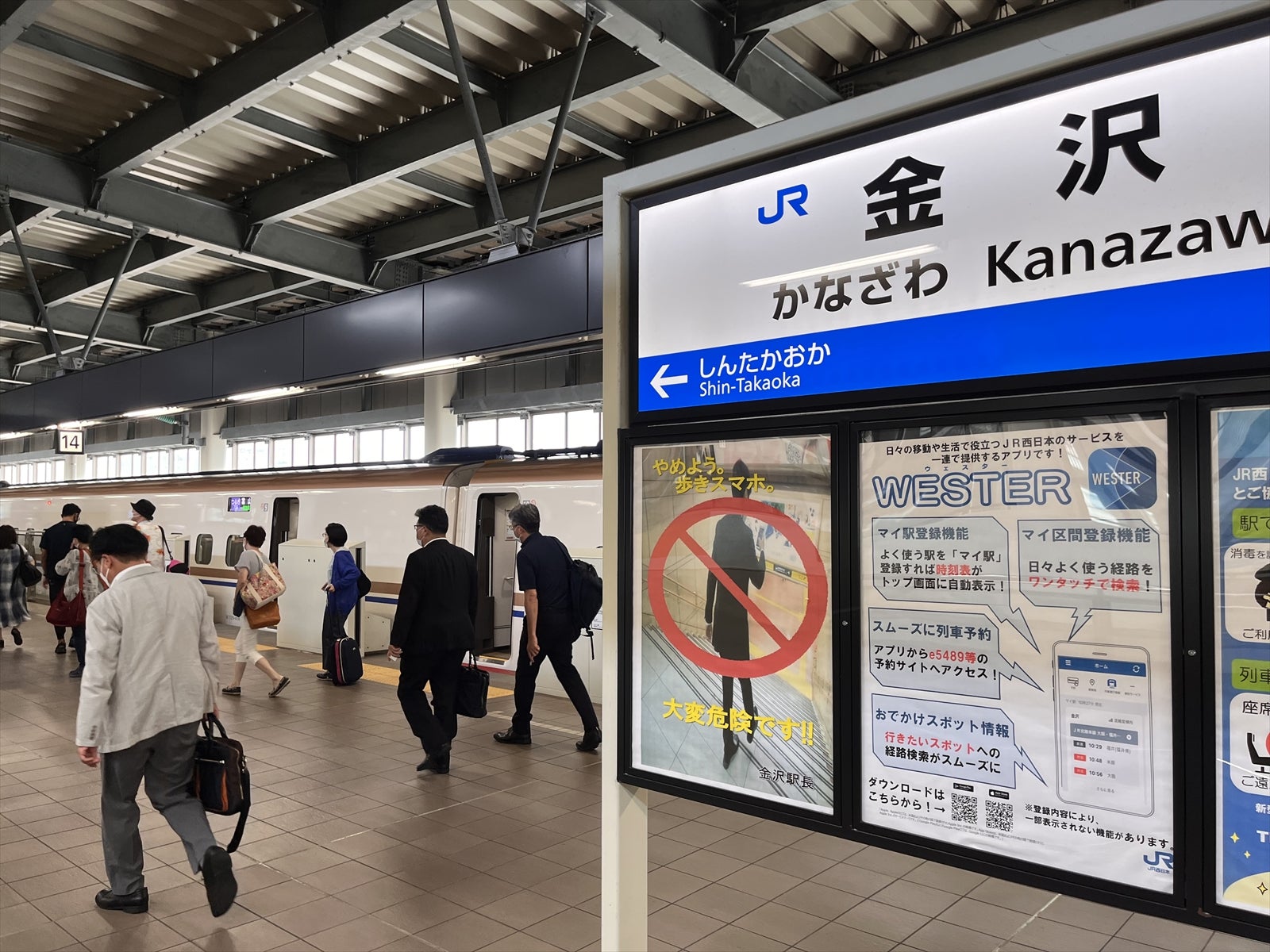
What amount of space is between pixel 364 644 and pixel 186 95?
6.59m

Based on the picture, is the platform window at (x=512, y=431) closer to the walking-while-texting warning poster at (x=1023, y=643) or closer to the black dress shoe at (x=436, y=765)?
the black dress shoe at (x=436, y=765)

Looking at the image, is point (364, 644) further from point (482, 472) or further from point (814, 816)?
point (814, 816)

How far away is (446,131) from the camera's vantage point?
22.1 ft

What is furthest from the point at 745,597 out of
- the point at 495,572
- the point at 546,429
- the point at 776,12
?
the point at 546,429

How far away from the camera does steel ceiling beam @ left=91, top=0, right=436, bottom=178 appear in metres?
5.16

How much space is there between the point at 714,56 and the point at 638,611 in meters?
3.90

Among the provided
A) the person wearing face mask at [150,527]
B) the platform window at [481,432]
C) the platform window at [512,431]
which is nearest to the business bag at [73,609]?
the person wearing face mask at [150,527]

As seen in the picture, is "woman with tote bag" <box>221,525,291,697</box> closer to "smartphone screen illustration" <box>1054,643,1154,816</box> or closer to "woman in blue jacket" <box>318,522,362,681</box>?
"woman in blue jacket" <box>318,522,362,681</box>

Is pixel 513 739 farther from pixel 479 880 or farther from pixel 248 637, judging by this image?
pixel 248 637

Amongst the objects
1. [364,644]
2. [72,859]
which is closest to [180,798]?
[72,859]

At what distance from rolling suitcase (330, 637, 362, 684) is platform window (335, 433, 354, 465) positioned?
1246 centimetres

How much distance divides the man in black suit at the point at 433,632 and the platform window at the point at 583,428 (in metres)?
10.1

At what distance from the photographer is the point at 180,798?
3971 mm

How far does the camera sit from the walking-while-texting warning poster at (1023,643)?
180 cm
